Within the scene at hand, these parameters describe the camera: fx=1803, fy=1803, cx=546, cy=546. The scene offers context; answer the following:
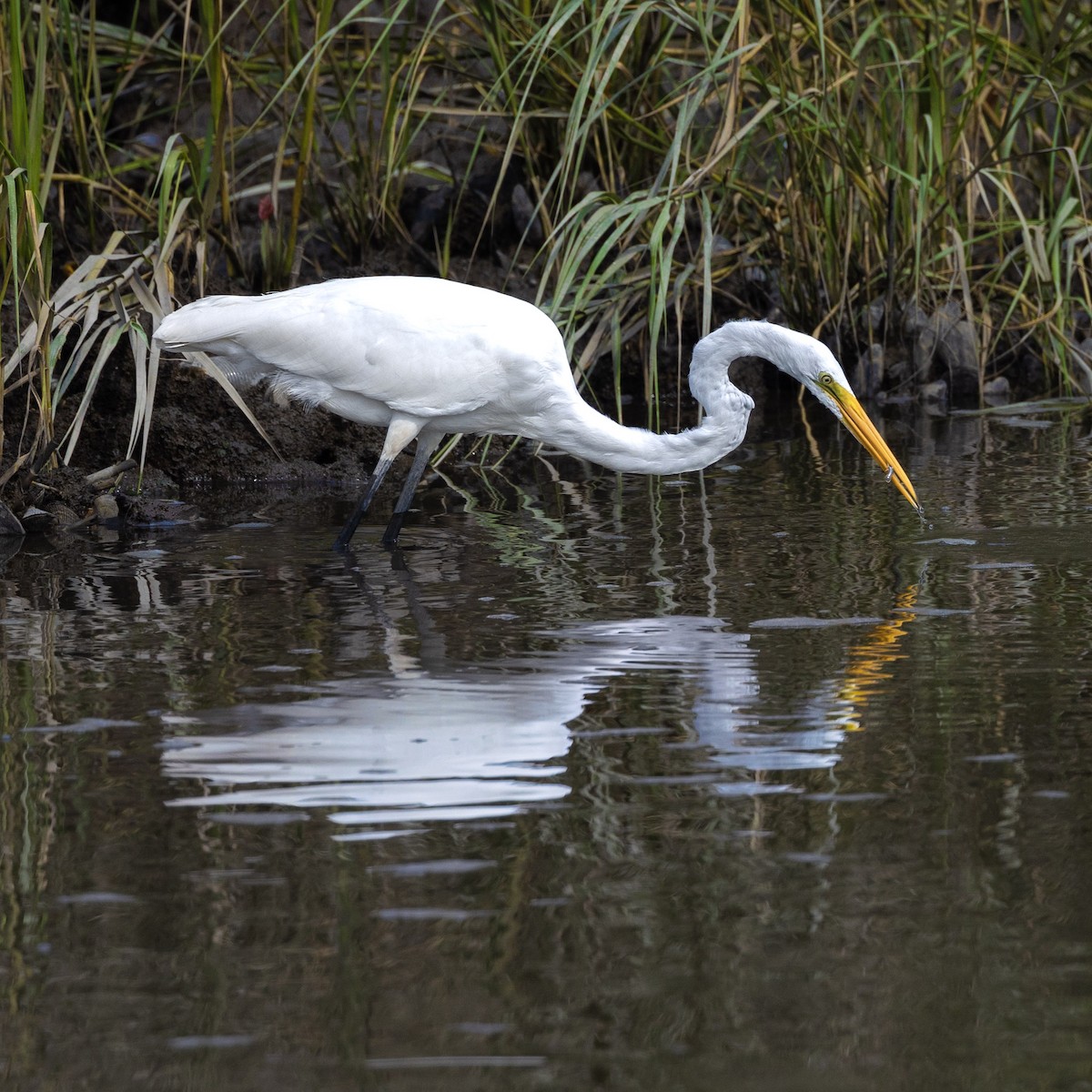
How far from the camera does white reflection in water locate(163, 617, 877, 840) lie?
2.87 meters

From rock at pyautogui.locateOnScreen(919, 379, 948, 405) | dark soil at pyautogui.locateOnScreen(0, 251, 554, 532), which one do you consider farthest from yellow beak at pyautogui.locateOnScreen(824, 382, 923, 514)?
rock at pyautogui.locateOnScreen(919, 379, 948, 405)

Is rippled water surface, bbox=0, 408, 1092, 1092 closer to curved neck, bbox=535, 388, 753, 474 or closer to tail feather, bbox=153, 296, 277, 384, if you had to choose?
curved neck, bbox=535, 388, 753, 474

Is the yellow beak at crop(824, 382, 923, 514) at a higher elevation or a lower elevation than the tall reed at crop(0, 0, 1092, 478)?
lower

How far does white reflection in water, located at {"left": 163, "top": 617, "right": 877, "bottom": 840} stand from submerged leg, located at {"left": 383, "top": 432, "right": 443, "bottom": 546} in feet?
4.89

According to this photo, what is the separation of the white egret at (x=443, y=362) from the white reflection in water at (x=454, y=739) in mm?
1465

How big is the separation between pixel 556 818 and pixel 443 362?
8.88ft

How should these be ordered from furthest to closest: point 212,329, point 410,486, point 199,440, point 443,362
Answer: point 199,440 → point 410,486 → point 212,329 → point 443,362

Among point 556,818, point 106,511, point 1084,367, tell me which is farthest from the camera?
point 1084,367

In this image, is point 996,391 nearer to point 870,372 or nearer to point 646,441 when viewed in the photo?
point 870,372

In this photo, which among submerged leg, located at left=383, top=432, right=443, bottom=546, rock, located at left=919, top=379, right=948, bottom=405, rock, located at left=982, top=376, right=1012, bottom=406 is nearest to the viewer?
submerged leg, located at left=383, top=432, right=443, bottom=546

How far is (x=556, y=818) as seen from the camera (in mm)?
2742

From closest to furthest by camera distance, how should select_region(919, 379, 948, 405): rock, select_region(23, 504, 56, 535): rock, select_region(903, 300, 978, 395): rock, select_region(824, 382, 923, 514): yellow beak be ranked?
select_region(824, 382, 923, 514): yellow beak → select_region(23, 504, 56, 535): rock → select_region(903, 300, 978, 395): rock → select_region(919, 379, 948, 405): rock

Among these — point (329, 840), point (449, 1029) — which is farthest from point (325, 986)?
point (329, 840)

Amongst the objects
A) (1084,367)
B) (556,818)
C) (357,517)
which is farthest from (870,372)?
(556,818)
